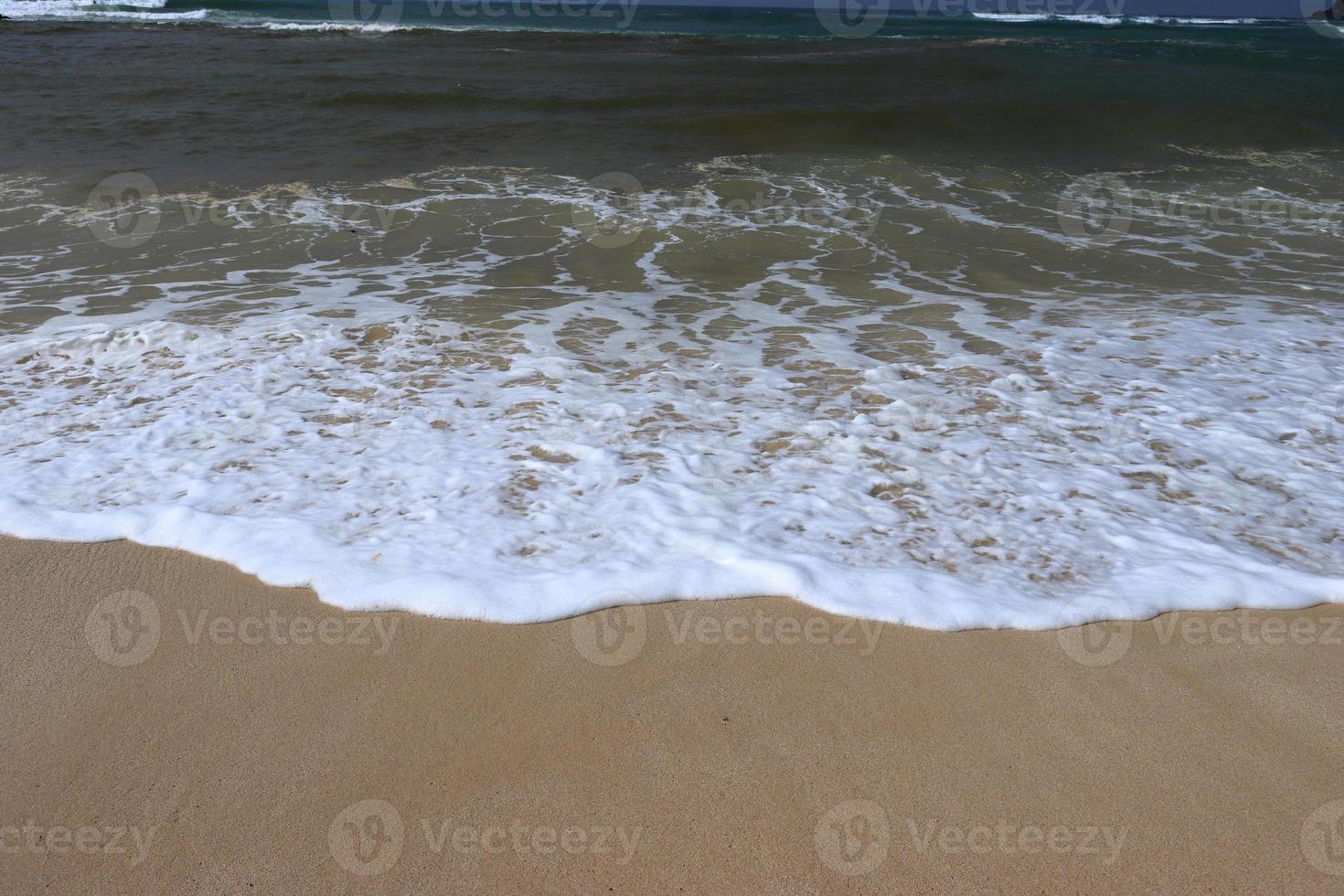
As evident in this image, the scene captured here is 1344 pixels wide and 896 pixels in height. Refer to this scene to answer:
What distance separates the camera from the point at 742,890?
75.5 inches

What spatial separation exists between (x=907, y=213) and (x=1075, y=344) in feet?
12.7

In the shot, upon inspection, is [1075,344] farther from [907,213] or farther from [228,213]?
[228,213]

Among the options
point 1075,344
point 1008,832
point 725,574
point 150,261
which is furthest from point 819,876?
point 150,261
